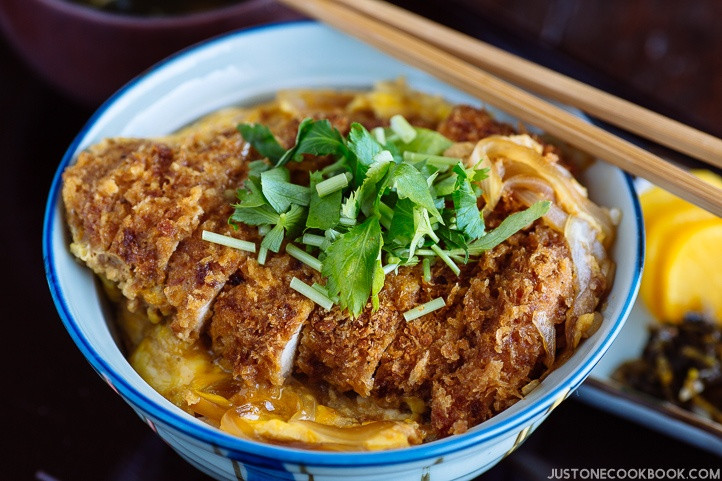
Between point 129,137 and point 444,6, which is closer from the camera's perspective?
point 129,137

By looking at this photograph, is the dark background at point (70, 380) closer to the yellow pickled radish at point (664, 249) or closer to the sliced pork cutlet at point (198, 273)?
the yellow pickled radish at point (664, 249)

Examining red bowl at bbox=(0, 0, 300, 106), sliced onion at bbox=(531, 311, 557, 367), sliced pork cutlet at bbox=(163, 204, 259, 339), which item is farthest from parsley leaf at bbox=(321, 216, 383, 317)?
red bowl at bbox=(0, 0, 300, 106)

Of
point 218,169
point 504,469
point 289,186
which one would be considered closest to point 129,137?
point 218,169

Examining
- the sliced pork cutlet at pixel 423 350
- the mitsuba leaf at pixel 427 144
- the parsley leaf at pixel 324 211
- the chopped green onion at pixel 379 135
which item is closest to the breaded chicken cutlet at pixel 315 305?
the sliced pork cutlet at pixel 423 350

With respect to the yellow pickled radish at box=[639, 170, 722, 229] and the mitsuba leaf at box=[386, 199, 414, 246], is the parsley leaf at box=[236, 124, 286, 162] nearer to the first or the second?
the mitsuba leaf at box=[386, 199, 414, 246]

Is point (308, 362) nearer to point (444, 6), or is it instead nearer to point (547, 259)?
point (547, 259)
